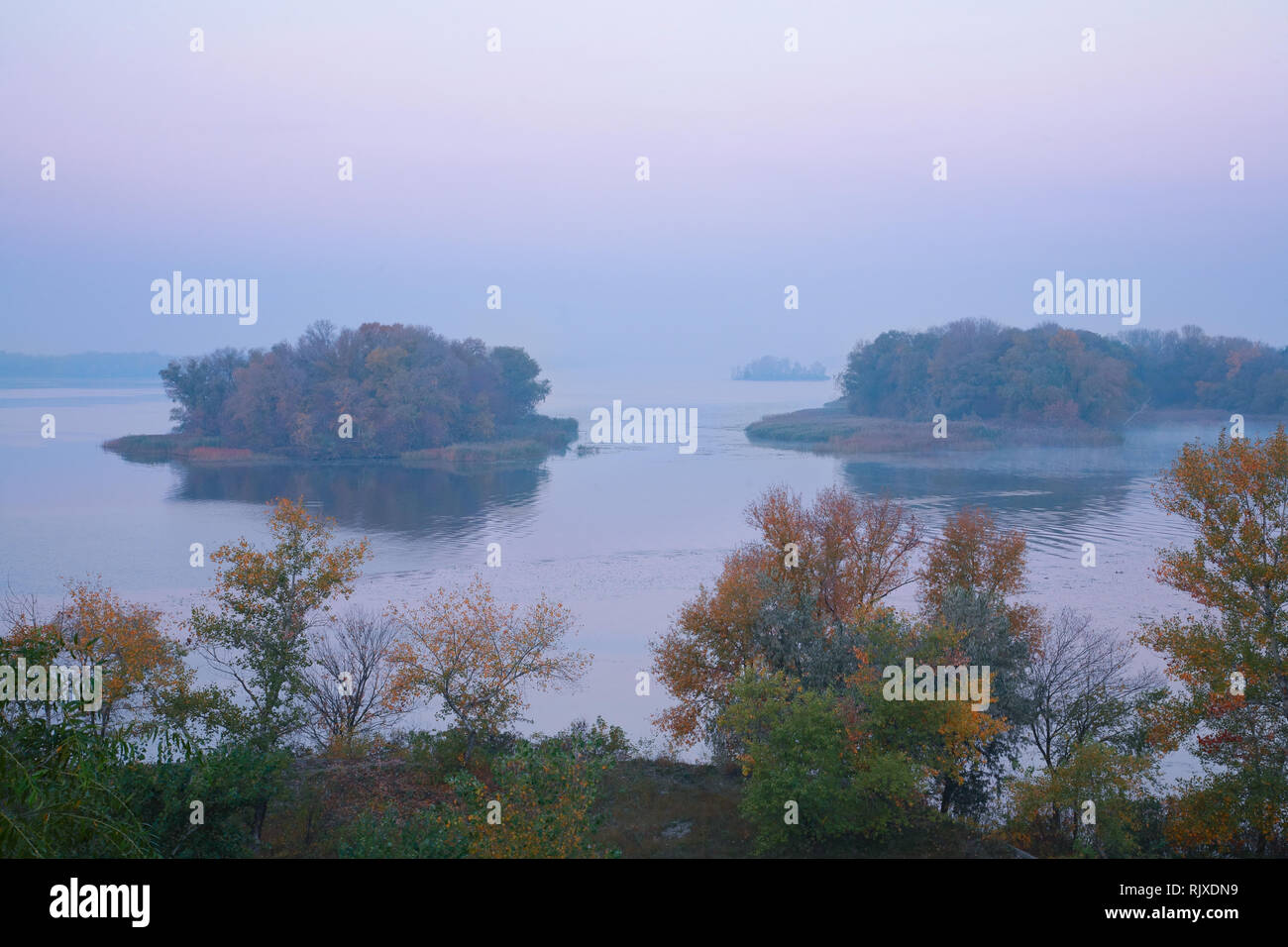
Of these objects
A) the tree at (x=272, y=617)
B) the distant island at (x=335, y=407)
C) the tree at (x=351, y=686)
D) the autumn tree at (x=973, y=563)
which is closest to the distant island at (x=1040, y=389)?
the distant island at (x=335, y=407)

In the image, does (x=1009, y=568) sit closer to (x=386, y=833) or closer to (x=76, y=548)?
(x=386, y=833)

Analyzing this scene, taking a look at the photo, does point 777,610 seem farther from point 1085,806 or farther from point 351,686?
point 351,686

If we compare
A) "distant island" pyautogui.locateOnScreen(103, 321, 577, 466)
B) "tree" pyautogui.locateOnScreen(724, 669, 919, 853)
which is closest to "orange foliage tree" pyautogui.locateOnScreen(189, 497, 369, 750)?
"tree" pyautogui.locateOnScreen(724, 669, 919, 853)

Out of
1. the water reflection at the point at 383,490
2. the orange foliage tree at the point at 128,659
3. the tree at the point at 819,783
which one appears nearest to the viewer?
the tree at the point at 819,783

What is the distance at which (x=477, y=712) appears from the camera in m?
25.1

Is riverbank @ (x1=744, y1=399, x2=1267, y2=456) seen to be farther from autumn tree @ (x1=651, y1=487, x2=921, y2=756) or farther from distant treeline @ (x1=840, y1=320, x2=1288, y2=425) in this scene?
autumn tree @ (x1=651, y1=487, x2=921, y2=756)

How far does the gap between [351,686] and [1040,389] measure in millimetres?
73213

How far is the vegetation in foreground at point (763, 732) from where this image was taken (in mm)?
15959

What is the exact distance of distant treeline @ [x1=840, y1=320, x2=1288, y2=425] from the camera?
87.9 m

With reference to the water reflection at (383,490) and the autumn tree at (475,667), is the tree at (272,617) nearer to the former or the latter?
the autumn tree at (475,667)

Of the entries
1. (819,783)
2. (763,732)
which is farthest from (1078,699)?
(819,783)

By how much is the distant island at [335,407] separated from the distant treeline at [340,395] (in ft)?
0.30

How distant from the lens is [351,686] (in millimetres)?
30391
